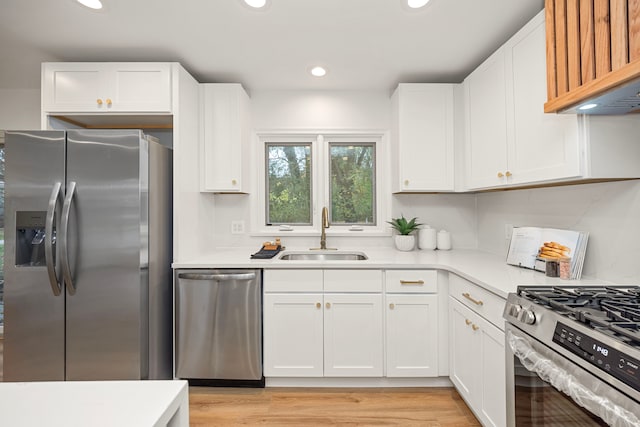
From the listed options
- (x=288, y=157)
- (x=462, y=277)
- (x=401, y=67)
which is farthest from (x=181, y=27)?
(x=462, y=277)

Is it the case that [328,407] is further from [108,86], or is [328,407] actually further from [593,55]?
[108,86]

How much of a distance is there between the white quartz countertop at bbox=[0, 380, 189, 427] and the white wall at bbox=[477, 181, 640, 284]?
190cm

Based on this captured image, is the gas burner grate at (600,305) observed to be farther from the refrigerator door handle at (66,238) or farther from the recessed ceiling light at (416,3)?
the refrigerator door handle at (66,238)

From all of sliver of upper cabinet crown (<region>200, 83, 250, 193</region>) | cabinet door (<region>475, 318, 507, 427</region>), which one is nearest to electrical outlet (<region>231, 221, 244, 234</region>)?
sliver of upper cabinet crown (<region>200, 83, 250, 193</region>)

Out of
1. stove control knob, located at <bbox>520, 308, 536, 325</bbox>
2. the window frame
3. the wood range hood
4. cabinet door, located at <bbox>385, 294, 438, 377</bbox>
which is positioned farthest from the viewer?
the window frame

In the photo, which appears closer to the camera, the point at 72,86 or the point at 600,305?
the point at 600,305

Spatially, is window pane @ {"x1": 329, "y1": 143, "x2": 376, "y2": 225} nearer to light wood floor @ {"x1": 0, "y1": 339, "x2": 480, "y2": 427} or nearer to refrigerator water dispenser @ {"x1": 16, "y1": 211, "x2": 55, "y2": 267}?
light wood floor @ {"x1": 0, "y1": 339, "x2": 480, "y2": 427}

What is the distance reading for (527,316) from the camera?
45.2 inches

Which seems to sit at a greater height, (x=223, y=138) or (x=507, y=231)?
(x=223, y=138)

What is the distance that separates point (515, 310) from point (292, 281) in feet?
4.39

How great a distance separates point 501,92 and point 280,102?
178cm

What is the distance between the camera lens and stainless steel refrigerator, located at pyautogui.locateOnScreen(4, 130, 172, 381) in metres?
1.84

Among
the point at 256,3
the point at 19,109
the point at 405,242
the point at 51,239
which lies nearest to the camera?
the point at 256,3

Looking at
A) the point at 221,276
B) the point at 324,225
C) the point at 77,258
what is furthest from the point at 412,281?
the point at 77,258
